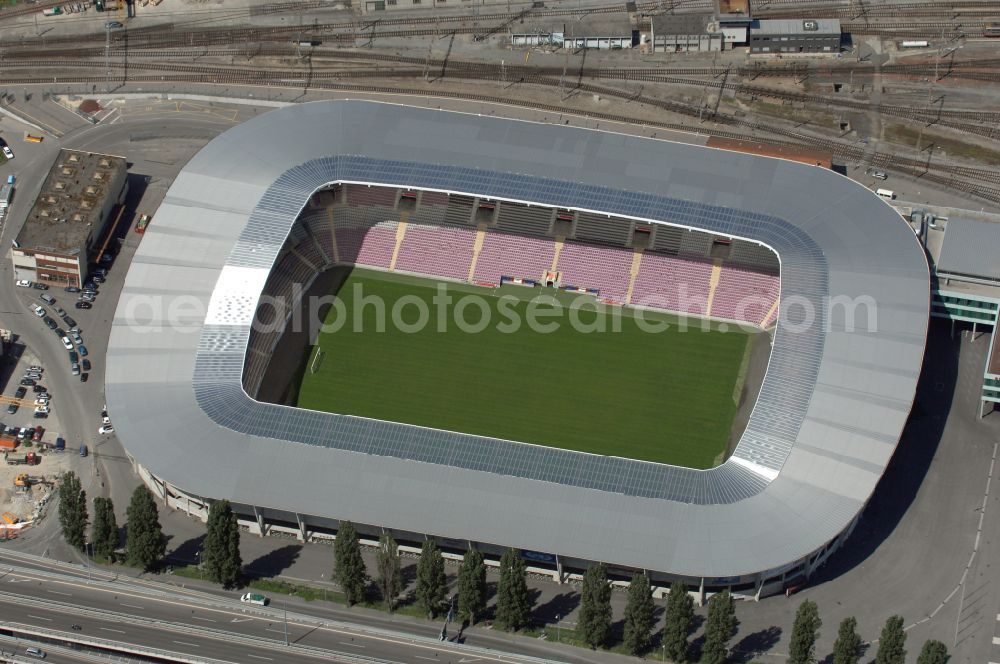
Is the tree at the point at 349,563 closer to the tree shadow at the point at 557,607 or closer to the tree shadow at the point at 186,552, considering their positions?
the tree shadow at the point at 186,552

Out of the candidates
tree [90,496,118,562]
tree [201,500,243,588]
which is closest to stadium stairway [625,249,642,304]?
tree [201,500,243,588]

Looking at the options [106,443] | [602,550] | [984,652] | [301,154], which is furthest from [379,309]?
[984,652]

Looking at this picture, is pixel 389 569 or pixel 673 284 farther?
pixel 673 284

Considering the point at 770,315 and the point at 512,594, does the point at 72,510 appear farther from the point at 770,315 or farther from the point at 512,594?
the point at 770,315

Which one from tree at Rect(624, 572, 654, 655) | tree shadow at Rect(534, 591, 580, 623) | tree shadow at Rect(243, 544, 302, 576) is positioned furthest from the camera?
tree shadow at Rect(243, 544, 302, 576)

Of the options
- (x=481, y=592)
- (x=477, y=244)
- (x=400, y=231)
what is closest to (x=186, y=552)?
(x=481, y=592)

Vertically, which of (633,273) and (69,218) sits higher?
(69,218)

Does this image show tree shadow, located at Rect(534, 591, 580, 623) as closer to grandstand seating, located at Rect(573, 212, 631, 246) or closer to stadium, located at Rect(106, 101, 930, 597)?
stadium, located at Rect(106, 101, 930, 597)
